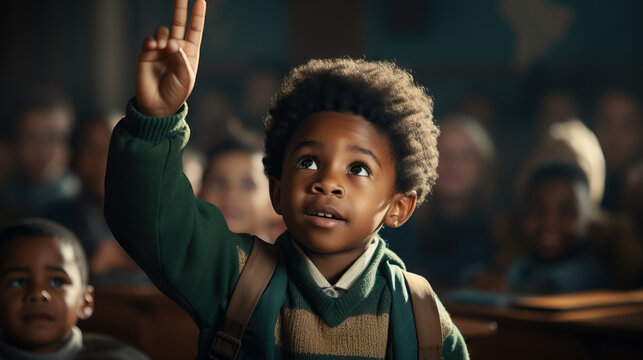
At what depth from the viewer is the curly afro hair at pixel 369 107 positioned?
1612 millimetres

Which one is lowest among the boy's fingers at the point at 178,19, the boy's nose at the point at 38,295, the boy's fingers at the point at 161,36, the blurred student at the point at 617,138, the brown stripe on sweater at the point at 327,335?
the brown stripe on sweater at the point at 327,335

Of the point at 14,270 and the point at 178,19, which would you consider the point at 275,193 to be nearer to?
the point at 178,19

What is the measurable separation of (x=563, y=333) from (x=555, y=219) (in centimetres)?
99

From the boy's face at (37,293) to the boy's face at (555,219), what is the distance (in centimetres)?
220

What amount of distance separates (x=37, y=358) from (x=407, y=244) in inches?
83.6

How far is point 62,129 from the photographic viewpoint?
5688mm

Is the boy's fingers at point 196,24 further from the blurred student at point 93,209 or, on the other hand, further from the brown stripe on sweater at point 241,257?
the blurred student at point 93,209

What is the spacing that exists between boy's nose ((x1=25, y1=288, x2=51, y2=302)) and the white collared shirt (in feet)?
2.62

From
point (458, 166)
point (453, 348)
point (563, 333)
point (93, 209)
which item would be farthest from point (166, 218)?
point (458, 166)

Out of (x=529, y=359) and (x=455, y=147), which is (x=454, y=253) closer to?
(x=455, y=147)

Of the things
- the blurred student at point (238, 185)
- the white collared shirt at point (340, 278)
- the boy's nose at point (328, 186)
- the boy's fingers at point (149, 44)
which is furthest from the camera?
the blurred student at point (238, 185)

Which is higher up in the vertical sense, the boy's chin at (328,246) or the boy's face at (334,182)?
the boy's face at (334,182)

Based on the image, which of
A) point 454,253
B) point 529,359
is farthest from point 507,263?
point 529,359

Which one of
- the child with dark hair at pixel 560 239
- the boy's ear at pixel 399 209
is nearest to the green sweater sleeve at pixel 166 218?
the boy's ear at pixel 399 209
